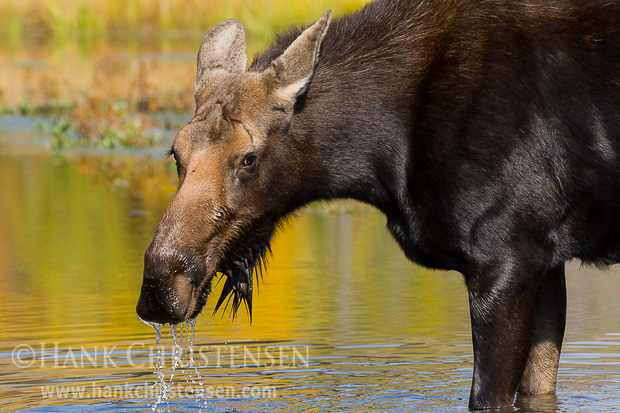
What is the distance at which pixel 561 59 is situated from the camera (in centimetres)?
638

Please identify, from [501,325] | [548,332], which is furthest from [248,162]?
[548,332]

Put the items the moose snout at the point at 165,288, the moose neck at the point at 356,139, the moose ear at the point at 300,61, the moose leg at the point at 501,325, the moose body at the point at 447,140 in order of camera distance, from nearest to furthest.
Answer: the moose snout at the point at 165,288, the moose ear at the point at 300,61, the moose body at the point at 447,140, the moose leg at the point at 501,325, the moose neck at the point at 356,139

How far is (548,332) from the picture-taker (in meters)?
7.09

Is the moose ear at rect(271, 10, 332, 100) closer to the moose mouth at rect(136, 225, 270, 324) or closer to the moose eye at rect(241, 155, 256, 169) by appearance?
the moose eye at rect(241, 155, 256, 169)

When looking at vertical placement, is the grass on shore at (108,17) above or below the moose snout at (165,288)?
above

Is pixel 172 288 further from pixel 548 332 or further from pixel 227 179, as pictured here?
pixel 548 332

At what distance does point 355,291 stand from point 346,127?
342cm

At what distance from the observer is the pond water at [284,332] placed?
7.10 m

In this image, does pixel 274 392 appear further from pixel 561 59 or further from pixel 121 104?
pixel 121 104

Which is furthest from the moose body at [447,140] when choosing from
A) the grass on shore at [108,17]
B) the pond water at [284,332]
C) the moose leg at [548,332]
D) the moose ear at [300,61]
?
the grass on shore at [108,17]

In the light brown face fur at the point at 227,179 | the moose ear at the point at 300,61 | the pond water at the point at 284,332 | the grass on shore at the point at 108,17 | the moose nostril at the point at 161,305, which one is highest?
the grass on shore at the point at 108,17

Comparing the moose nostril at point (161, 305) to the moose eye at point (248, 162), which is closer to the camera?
the moose nostril at point (161, 305)

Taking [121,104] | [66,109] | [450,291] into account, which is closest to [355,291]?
[450,291]

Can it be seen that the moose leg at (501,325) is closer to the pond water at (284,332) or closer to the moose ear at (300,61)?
the pond water at (284,332)
